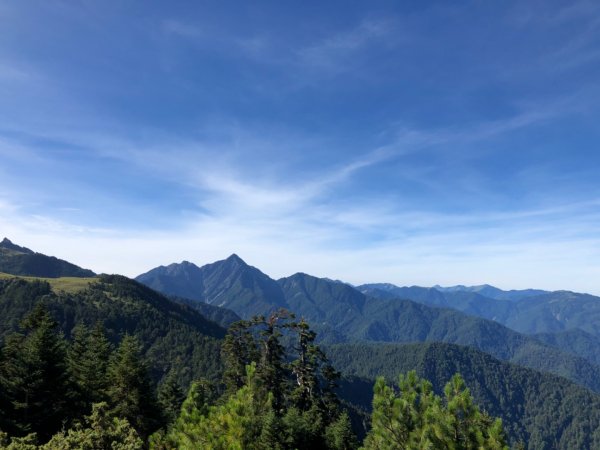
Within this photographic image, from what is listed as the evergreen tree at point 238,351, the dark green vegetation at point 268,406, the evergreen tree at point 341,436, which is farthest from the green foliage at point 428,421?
the evergreen tree at point 238,351

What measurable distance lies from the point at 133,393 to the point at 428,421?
110 ft

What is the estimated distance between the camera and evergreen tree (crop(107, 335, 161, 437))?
41.5 m

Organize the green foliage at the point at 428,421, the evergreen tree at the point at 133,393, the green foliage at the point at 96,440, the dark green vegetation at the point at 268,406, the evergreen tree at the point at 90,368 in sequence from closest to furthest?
the green foliage at the point at 428,421 → the green foliage at the point at 96,440 → the dark green vegetation at the point at 268,406 → the evergreen tree at the point at 133,393 → the evergreen tree at the point at 90,368

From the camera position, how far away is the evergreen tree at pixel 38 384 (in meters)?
40.1

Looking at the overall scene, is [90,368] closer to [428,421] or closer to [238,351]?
[238,351]

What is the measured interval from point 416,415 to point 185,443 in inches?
424

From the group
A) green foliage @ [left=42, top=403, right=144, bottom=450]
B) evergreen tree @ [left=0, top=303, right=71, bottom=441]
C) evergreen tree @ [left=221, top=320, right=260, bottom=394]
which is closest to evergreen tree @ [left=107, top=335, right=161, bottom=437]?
evergreen tree @ [left=0, top=303, right=71, bottom=441]

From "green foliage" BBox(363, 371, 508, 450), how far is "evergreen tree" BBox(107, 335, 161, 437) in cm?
2994

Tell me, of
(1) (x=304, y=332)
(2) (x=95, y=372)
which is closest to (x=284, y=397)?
(1) (x=304, y=332)

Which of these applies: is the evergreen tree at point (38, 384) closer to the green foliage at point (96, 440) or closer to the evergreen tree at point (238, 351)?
the evergreen tree at point (238, 351)

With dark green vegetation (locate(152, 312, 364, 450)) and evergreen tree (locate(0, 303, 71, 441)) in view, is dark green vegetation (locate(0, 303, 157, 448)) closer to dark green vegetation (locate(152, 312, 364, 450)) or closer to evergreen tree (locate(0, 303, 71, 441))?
evergreen tree (locate(0, 303, 71, 441))

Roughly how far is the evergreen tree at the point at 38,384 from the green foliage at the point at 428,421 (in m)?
35.4

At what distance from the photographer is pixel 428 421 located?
58.3 feet

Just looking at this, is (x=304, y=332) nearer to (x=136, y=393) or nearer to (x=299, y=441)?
(x=299, y=441)
